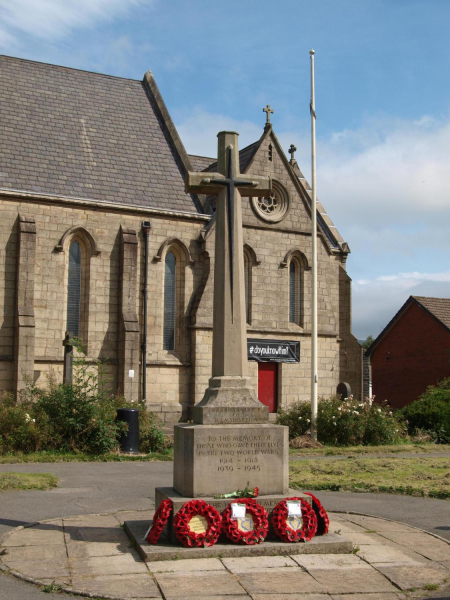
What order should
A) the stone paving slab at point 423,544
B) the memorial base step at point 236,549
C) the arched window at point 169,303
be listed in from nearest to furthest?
the memorial base step at point 236,549
the stone paving slab at point 423,544
the arched window at point 169,303

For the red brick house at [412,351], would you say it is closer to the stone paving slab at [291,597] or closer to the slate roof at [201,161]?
the slate roof at [201,161]

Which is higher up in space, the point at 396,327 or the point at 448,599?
the point at 396,327

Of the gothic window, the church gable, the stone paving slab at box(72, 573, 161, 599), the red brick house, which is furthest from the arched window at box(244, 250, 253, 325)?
the stone paving slab at box(72, 573, 161, 599)

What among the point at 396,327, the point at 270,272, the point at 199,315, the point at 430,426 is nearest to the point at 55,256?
the point at 199,315

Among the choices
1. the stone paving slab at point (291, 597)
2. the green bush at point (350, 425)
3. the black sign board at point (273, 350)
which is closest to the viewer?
the stone paving slab at point (291, 597)

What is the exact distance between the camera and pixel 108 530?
914cm

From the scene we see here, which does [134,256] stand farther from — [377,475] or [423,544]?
[423,544]

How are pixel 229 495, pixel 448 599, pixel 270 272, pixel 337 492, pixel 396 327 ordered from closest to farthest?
1. pixel 448 599
2. pixel 229 495
3. pixel 337 492
4. pixel 270 272
5. pixel 396 327

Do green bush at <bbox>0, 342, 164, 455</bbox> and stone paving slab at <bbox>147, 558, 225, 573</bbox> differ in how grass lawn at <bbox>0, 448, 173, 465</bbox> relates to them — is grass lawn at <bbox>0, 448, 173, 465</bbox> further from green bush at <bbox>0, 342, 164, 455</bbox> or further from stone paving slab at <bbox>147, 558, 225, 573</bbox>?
stone paving slab at <bbox>147, 558, 225, 573</bbox>

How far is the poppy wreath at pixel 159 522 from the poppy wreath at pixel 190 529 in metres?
0.15

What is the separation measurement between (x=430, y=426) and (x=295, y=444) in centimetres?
567

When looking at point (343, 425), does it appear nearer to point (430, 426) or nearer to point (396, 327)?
point (430, 426)

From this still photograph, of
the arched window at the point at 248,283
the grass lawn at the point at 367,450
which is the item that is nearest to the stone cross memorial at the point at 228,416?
the grass lawn at the point at 367,450

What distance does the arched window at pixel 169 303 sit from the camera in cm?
2725
